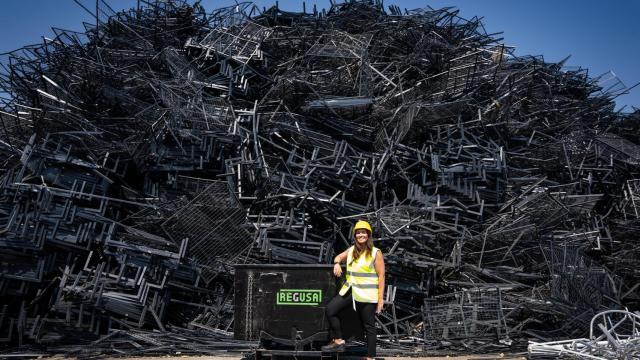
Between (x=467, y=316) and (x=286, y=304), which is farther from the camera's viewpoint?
(x=467, y=316)

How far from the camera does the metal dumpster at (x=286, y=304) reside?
6219 millimetres

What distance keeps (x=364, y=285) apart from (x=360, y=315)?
1.18 ft

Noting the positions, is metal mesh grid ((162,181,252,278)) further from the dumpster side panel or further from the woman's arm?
the woman's arm

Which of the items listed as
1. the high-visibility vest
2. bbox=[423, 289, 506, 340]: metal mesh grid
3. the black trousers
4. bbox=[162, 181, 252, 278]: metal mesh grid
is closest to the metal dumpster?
the black trousers

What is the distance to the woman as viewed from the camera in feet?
19.5

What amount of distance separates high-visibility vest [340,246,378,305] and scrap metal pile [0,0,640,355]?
8.70ft

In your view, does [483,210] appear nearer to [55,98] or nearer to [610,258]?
[610,258]

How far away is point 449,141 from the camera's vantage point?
11000 mm

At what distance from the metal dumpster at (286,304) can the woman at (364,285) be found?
16 centimetres

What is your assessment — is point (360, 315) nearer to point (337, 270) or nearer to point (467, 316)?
point (337, 270)

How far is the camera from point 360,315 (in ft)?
19.9

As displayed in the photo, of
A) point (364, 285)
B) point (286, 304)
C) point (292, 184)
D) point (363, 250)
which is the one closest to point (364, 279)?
point (364, 285)

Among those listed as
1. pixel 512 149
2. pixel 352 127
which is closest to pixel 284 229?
pixel 352 127

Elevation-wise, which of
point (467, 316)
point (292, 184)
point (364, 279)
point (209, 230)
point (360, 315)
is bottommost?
point (360, 315)
